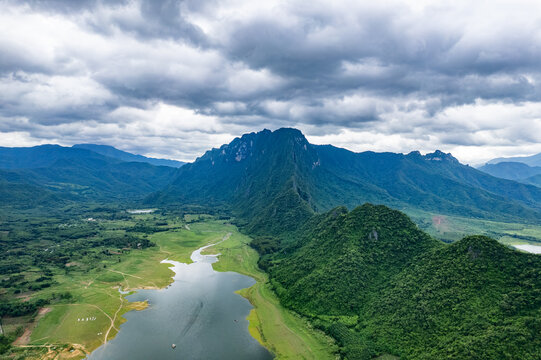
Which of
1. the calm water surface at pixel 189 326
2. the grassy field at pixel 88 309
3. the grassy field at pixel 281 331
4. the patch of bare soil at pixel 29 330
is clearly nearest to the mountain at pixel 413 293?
A: the grassy field at pixel 281 331

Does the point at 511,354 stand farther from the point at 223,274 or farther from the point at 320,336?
the point at 223,274

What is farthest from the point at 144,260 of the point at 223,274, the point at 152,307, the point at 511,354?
the point at 511,354

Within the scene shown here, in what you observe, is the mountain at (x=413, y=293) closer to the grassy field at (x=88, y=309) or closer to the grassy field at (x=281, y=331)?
the grassy field at (x=281, y=331)

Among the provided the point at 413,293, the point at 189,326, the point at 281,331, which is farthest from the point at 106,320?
the point at 413,293

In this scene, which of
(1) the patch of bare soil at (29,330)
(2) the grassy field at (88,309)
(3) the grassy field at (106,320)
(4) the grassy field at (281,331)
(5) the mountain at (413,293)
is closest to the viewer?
(5) the mountain at (413,293)

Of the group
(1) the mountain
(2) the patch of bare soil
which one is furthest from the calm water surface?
(2) the patch of bare soil

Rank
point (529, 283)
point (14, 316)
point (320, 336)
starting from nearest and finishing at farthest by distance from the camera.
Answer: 1. point (529, 283)
2. point (320, 336)
3. point (14, 316)

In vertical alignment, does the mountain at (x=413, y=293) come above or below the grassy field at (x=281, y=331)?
above
